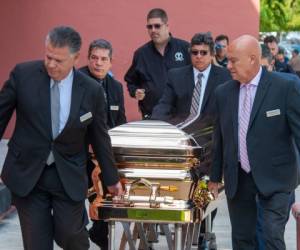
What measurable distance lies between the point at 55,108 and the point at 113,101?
6.41 ft

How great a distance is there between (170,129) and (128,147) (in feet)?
1.24

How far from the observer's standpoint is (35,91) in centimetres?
528

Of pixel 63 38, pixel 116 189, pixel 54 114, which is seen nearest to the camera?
pixel 63 38

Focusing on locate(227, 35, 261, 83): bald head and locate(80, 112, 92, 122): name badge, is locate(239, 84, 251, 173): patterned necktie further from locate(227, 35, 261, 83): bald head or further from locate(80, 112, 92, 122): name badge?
locate(80, 112, 92, 122): name badge

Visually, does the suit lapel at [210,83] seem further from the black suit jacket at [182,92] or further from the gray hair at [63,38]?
the gray hair at [63,38]

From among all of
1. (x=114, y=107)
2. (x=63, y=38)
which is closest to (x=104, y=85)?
(x=114, y=107)

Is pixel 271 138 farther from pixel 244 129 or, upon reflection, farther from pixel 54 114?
pixel 54 114

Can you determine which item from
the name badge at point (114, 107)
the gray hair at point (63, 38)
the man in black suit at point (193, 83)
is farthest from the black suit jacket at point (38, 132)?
the man in black suit at point (193, 83)

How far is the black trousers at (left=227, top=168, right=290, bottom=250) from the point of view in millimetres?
5859

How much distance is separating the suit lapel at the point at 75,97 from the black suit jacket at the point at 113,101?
172 cm

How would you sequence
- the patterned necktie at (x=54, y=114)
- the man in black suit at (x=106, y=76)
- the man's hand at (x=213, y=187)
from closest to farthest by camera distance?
the patterned necktie at (x=54, y=114) → the man's hand at (x=213, y=187) → the man in black suit at (x=106, y=76)

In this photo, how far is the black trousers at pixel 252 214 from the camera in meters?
5.86

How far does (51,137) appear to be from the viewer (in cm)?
527

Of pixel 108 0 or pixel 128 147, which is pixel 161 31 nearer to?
pixel 128 147
